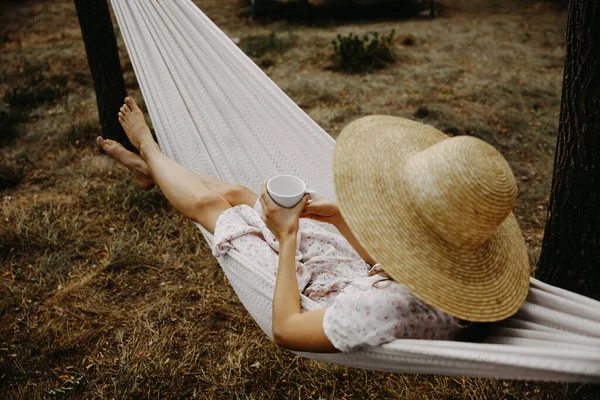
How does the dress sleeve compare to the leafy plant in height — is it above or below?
above

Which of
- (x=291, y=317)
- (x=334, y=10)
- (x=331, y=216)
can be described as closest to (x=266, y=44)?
(x=334, y=10)

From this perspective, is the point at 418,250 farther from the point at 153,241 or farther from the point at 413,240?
the point at 153,241

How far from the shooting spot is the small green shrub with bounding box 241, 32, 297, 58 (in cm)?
445

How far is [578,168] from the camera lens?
1.21 meters

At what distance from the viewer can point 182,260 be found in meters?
2.00

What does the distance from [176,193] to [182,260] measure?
0.56m

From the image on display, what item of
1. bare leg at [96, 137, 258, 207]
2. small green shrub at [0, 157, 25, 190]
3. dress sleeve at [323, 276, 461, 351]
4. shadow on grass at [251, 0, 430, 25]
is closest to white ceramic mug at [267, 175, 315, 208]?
dress sleeve at [323, 276, 461, 351]

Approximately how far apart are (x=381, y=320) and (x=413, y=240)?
0.60 feet

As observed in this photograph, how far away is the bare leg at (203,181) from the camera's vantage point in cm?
162

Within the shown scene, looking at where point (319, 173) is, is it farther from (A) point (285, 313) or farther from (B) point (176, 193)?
(A) point (285, 313)

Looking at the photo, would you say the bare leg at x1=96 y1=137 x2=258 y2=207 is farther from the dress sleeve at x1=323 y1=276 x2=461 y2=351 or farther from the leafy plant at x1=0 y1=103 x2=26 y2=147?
the leafy plant at x1=0 y1=103 x2=26 y2=147

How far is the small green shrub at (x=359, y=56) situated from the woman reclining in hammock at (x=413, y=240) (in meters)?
3.05

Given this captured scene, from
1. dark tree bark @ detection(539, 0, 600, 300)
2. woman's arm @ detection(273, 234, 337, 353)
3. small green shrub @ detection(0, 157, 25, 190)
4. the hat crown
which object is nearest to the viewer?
the hat crown

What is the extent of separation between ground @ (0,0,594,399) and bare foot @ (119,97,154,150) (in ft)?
1.76
